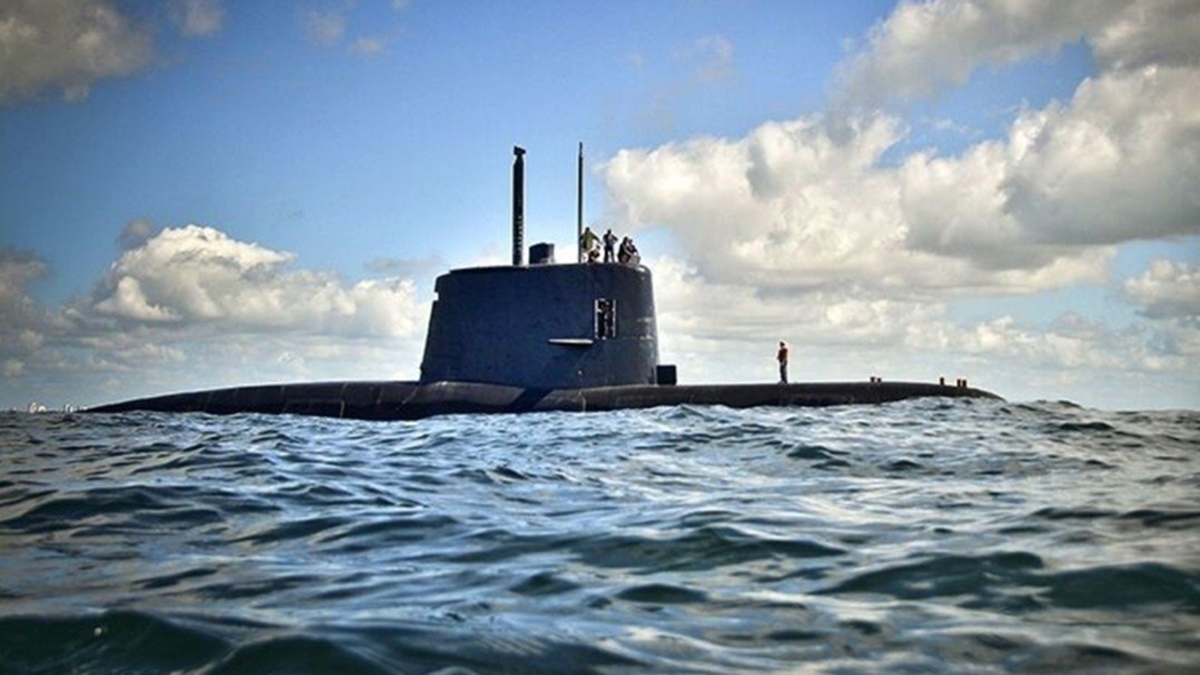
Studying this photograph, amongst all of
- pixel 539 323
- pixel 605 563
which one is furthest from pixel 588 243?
pixel 605 563

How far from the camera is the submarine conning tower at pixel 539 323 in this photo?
23.7 metres

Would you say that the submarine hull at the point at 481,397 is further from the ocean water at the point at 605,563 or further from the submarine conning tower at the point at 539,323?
the ocean water at the point at 605,563

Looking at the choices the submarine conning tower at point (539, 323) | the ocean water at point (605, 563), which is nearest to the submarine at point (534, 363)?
the submarine conning tower at point (539, 323)

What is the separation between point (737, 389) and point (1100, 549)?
18771 mm

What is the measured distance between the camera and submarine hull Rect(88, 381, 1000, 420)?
75.6 feet

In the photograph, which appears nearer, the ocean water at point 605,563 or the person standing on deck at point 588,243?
the ocean water at point 605,563

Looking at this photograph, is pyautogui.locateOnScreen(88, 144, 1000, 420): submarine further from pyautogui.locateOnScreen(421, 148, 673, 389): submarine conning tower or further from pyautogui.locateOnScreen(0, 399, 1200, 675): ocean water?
pyautogui.locateOnScreen(0, 399, 1200, 675): ocean water

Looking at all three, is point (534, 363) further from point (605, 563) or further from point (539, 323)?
point (605, 563)

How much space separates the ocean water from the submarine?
10.6m

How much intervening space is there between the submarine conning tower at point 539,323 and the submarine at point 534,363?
0.08ft

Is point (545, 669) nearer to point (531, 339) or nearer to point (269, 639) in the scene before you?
point (269, 639)

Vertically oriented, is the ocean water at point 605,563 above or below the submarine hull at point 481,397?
below

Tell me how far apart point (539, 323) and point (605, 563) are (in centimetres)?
1785

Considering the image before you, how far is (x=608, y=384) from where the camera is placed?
24297 millimetres
